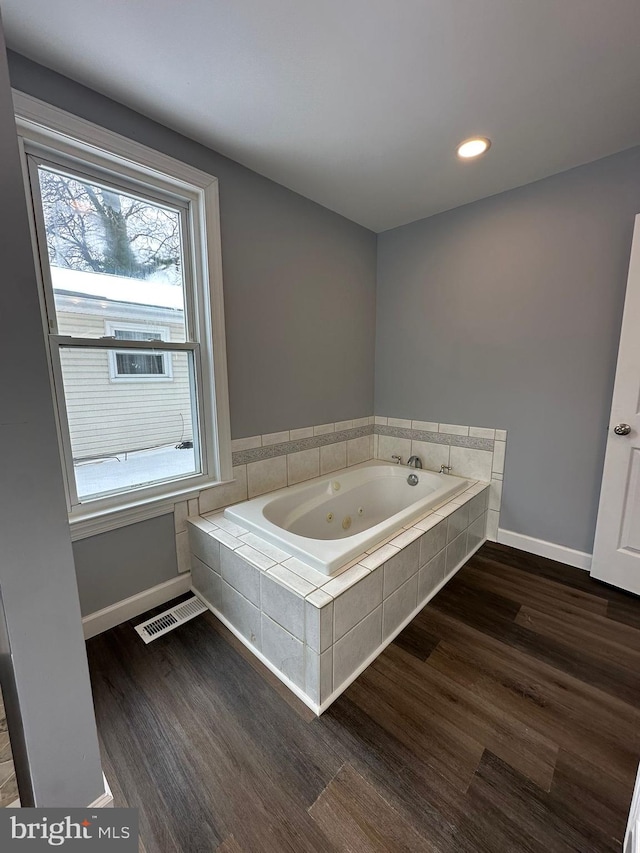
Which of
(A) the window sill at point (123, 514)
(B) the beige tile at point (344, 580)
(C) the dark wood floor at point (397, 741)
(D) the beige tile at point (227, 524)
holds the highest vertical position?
(A) the window sill at point (123, 514)

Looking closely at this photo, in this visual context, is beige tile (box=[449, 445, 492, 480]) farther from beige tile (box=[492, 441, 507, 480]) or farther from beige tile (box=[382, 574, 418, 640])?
beige tile (box=[382, 574, 418, 640])

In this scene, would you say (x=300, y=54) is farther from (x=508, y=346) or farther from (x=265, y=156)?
(x=508, y=346)

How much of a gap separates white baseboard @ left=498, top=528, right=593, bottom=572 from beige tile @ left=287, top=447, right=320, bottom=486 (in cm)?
143

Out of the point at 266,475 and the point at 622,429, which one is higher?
the point at 622,429

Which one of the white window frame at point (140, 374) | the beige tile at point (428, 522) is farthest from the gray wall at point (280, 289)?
the beige tile at point (428, 522)

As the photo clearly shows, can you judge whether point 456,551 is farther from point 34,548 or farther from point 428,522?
point 34,548

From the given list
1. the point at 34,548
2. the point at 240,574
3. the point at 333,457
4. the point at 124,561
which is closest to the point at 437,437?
the point at 333,457

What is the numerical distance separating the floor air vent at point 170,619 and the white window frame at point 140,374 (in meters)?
1.21

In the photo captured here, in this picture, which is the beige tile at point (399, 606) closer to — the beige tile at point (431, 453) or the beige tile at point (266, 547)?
the beige tile at point (266, 547)

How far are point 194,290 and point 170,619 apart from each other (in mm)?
1734

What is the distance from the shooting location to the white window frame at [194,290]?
1.34m

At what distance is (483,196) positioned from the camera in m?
2.26

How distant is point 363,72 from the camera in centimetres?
133

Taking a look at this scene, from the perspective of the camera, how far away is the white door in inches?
70.3
